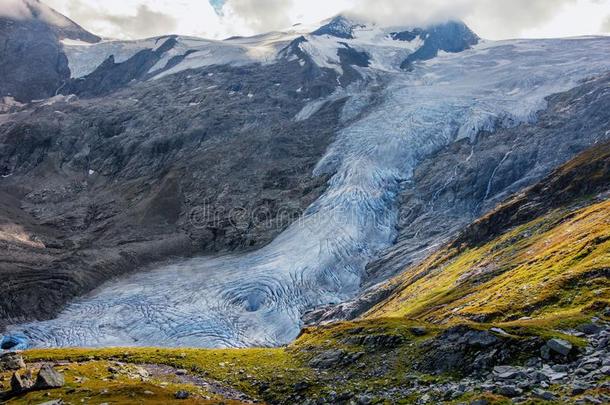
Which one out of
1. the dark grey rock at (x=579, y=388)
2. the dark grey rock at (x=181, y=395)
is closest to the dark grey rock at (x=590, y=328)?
the dark grey rock at (x=579, y=388)

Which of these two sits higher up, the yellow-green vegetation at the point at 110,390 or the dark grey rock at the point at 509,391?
the dark grey rock at the point at 509,391

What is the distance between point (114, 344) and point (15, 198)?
77.2 meters

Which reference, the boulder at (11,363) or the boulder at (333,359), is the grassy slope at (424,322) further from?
the boulder at (11,363)

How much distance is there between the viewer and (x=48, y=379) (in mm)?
26531

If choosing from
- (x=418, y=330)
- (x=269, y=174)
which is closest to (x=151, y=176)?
(x=269, y=174)

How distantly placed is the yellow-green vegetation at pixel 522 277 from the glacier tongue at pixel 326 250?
1702 cm

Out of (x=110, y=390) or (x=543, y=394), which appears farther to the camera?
(x=110, y=390)

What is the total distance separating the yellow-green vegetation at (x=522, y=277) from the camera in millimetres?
32241

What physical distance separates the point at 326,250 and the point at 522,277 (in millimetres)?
52985

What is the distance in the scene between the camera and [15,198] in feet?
438

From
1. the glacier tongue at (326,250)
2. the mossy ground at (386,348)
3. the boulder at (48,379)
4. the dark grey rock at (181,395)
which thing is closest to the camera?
the mossy ground at (386,348)

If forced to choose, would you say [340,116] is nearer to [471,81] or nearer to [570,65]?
[471,81]

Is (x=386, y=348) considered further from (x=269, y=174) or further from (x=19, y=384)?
(x=269, y=174)

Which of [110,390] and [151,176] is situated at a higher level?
[151,176]
